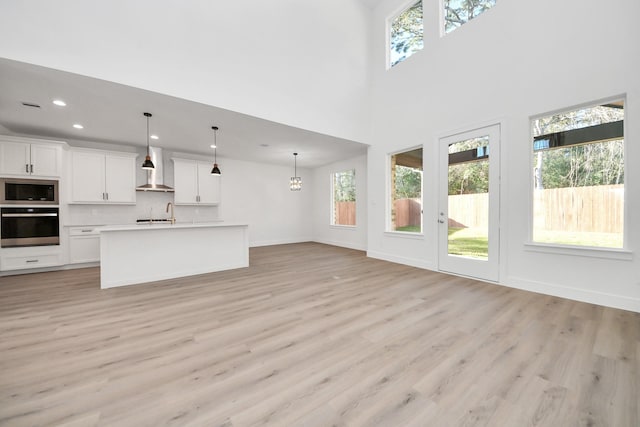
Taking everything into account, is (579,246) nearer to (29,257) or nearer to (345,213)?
(345,213)

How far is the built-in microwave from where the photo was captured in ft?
13.5

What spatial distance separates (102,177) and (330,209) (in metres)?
5.79

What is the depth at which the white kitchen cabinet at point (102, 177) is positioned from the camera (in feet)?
15.6

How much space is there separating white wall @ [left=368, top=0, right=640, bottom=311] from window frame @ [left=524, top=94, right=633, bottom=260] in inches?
1.2

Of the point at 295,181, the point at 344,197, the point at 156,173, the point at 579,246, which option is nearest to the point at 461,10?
the point at 579,246

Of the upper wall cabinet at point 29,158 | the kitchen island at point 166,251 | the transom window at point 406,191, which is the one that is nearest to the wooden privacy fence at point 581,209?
the transom window at point 406,191

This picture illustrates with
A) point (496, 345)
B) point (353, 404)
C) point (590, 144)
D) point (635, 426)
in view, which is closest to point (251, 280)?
point (353, 404)

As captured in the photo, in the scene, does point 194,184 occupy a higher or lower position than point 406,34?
lower

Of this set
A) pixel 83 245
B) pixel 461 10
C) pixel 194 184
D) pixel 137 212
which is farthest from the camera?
pixel 194 184

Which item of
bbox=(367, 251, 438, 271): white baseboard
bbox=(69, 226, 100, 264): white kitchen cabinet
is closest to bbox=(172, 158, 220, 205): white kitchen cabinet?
bbox=(69, 226, 100, 264): white kitchen cabinet

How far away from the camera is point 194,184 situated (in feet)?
20.1

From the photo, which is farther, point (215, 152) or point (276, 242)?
point (276, 242)

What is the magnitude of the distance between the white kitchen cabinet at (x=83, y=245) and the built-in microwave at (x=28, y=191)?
2.16 feet

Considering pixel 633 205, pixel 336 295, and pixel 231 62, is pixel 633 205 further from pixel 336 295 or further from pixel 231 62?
pixel 231 62
